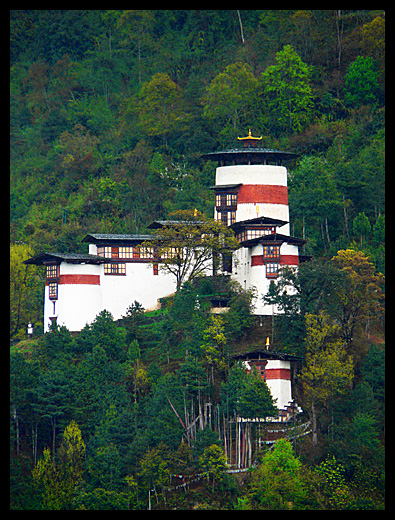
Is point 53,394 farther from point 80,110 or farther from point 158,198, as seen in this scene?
point 80,110

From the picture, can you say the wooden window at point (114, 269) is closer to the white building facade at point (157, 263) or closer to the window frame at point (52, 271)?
the white building facade at point (157, 263)

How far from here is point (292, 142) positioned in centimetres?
9438

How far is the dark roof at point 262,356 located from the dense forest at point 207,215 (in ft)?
3.13

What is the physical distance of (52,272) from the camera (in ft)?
254

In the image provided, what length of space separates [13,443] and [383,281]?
25.2 metres

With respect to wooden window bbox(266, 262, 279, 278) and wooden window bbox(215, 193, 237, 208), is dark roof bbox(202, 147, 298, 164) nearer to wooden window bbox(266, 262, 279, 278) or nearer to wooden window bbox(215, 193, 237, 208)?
wooden window bbox(215, 193, 237, 208)

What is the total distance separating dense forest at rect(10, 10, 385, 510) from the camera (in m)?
A: 62.0

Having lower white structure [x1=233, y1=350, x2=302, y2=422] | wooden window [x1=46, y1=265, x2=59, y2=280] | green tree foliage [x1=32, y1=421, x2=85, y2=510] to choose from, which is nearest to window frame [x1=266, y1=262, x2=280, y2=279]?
lower white structure [x1=233, y1=350, x2=302, y2=422]

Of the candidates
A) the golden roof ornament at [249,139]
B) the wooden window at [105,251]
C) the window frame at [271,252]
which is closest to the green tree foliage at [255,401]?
the window frame at [271,252]

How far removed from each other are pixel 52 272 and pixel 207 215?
16.2 m

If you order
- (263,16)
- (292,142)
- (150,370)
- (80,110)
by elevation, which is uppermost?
(263,16)

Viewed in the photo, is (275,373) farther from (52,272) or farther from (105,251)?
(52,272)

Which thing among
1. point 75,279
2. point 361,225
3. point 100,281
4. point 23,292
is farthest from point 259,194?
point 23,292

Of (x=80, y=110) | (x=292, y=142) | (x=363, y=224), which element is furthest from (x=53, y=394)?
(x=80, y=110)
